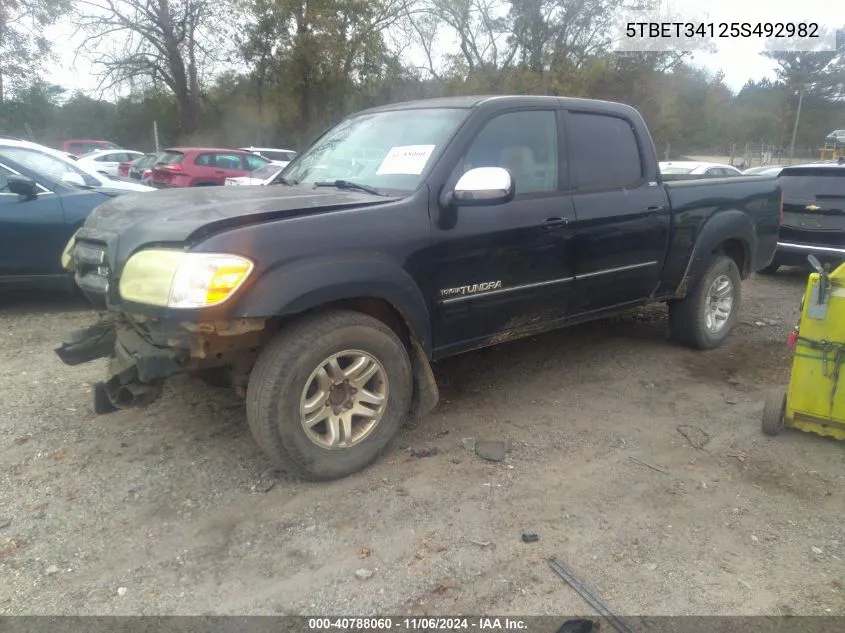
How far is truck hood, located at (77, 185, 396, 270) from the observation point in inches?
112

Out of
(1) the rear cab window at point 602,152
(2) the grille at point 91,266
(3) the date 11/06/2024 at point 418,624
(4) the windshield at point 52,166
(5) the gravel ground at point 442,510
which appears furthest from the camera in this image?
(4) the windshield at point 52,166

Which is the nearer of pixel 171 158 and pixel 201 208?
pixel 201 208

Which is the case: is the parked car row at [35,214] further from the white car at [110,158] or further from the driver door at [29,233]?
the white car at [110,158]

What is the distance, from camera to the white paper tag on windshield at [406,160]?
11.7 feet

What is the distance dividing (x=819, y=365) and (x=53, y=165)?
630cm

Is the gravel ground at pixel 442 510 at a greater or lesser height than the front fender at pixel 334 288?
lesser

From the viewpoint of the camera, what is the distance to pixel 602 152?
4387 mm

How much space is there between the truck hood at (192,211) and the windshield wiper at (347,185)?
5 centimetres

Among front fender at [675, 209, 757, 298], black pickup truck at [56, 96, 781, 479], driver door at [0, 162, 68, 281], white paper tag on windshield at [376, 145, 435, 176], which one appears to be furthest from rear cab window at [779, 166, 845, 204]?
driver door at [0, 162, 68, 281]

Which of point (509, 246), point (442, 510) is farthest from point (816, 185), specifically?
point (442, 510)

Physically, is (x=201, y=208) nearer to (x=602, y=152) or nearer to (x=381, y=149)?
(x=381, y=149)

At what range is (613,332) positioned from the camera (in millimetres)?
5887

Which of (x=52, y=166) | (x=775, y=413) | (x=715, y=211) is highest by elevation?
(x=52, y=166)

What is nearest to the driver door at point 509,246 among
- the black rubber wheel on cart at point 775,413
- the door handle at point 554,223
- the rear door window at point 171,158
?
the door handle at point 554,223
